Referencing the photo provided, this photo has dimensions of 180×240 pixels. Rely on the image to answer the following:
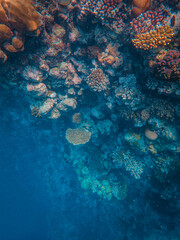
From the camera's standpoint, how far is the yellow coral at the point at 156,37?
3625 millimetres

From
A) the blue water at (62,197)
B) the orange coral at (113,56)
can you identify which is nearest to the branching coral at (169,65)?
the orange coral at (113,56)

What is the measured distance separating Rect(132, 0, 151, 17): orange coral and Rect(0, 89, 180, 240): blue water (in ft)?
21.1

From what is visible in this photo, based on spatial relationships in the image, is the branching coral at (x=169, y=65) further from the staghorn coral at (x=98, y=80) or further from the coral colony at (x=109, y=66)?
the staghorn coral at (x=98, y=80)

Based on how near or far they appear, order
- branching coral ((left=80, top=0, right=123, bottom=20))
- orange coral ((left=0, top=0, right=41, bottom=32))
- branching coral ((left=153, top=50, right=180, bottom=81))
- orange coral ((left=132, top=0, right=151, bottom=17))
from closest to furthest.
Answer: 1. orange coral ((left=0, top=0, right=41, bottom=32))
2. branching coral ((left=153, top=50, right=180, bottom=81))
3. orange coral ((left=132, top=0, right=151, bottom=17))
4. branching coral ((left=80, top=0, right=123, bottom=20))

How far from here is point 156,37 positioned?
3.66 metres

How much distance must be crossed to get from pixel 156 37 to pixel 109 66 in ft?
5.32

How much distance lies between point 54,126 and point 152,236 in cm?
868

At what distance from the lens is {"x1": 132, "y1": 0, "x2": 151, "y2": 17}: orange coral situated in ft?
12.3

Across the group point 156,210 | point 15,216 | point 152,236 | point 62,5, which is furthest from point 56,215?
point 15,216

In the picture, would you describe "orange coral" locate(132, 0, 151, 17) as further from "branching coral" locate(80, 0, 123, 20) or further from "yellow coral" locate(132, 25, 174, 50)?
"yellow coral" locate(132, 25, 174, 50)

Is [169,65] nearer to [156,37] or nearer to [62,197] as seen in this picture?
[156,37]

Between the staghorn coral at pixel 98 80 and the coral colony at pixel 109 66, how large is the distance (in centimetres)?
3

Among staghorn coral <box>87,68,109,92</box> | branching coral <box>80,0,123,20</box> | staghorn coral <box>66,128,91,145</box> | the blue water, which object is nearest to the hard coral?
branching coral <box>80,0,123,20</box>

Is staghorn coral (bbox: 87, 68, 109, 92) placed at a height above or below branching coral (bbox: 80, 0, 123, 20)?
below
